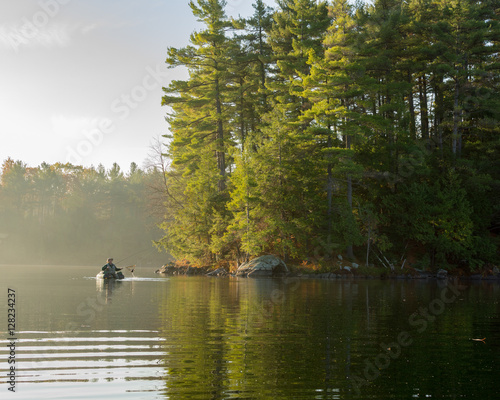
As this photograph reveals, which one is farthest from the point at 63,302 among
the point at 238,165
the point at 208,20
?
the point at 208,20

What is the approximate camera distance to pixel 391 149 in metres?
42.8

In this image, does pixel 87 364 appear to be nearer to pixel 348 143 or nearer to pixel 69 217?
pixel 348 143

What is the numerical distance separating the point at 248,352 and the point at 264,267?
29.2 m

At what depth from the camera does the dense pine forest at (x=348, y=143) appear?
39438 mm

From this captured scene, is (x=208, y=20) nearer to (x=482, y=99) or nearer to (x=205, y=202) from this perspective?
(x=205, y=202)

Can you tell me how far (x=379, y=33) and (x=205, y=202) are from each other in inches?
913

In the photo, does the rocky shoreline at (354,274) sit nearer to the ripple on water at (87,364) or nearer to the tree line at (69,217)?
the ripple on water at (87,364)

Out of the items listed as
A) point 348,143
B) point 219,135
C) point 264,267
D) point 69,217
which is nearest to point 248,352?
point 264,267

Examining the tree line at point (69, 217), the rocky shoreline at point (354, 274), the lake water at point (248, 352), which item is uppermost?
the tree line at point (69, 217)

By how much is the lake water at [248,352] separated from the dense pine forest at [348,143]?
23.7 m

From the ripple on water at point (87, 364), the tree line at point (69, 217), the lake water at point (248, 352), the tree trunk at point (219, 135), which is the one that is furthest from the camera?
the tree line at point (69, 217)

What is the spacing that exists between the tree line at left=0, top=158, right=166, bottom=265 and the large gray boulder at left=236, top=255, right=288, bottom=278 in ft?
180

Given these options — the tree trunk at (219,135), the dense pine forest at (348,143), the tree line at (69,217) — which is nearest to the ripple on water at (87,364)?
the dense pine forest at (348,143)

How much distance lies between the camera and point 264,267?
125ft
